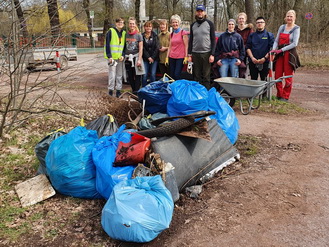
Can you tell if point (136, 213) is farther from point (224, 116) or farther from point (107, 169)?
point (224, 116)

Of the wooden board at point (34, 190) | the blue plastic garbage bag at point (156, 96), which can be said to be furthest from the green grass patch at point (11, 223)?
the blue plastic garbage bag at point (156, 96)

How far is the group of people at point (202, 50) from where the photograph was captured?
6555 mm

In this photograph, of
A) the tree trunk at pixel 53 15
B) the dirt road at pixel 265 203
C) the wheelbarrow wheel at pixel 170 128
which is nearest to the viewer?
the dirt road at pixel 265 203

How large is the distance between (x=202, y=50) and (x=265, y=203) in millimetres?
3968

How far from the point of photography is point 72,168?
325 centimetres

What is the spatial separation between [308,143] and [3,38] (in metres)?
4.42

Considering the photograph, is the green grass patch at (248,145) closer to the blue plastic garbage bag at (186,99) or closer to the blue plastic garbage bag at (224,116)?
the blue plastic garbage bag at (224,116)

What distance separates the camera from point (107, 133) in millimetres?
3998

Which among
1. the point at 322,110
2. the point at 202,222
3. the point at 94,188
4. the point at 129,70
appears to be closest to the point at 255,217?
the point at 202,222

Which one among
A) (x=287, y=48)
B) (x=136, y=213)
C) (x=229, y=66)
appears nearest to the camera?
(x=136, y=213)

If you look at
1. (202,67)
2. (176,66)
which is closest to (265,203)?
(202,67)

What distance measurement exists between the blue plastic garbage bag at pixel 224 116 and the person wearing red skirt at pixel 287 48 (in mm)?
2852

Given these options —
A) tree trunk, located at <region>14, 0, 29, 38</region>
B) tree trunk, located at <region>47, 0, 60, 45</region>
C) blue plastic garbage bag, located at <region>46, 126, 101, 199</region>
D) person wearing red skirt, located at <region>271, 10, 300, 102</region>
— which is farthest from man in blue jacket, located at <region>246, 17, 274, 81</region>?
blue plastic garbage bag, located at <region>46, 126, 101, 199</region>

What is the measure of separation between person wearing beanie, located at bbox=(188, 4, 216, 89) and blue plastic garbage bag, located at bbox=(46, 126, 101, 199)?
3776mm
